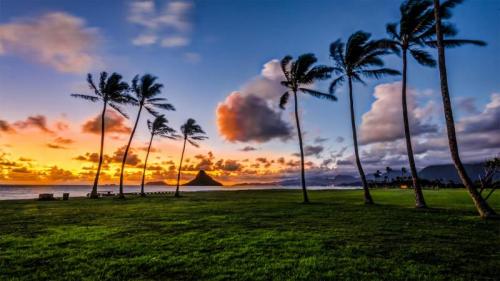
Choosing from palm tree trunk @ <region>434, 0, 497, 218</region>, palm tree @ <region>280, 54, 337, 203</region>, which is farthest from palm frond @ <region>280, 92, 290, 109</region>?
palm tree trunk @ <region>434, 0, 497, 218</region>

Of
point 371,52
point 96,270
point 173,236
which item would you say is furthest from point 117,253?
point 371,52

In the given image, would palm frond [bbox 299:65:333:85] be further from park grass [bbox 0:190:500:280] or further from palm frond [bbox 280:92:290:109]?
park grass [bbox 0:190:500:280]

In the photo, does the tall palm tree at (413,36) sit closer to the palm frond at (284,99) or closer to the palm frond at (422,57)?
the palm frond at (422,57)

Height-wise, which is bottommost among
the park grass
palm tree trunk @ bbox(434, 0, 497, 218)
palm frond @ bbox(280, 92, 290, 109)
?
the park grass

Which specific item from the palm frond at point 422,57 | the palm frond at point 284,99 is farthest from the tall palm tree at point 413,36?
the palm frond at point 284,99

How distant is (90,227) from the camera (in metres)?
12.6

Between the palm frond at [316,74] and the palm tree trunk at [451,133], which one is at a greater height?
the palm frond at [316,74]

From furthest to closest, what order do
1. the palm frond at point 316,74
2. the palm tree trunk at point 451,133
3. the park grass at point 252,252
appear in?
the palm frond at point 316,74, the palm tree trunk at point 451,133, the park grass at point 252,252

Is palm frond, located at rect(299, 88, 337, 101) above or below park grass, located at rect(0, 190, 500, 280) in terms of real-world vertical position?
above

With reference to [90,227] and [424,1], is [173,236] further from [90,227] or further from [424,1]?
[424,1]

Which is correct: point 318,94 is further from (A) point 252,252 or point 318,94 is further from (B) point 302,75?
(A) point 252,252

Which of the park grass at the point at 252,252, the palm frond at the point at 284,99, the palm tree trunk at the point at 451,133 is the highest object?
the palm frond at the point at 284,99

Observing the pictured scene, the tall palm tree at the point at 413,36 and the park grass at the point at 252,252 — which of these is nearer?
the park grass at the point at 252,252

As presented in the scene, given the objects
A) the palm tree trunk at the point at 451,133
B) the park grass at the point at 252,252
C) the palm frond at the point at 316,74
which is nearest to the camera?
the park grass at the point at 252,252
